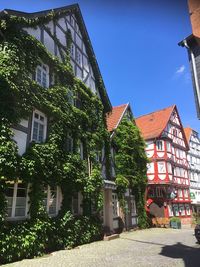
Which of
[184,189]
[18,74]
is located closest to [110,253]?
[18,74]

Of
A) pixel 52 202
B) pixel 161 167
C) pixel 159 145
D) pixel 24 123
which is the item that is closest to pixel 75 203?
pixel 52 202

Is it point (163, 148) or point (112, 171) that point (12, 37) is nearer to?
point (112, 171)

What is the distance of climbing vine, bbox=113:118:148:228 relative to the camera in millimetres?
21458

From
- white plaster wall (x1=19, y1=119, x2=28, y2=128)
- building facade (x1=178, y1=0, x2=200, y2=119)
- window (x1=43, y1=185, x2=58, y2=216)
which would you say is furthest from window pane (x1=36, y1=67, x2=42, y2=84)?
building facade (x1=178, y1=0, x2=200, y2=119)

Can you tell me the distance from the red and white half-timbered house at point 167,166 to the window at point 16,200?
884 inches

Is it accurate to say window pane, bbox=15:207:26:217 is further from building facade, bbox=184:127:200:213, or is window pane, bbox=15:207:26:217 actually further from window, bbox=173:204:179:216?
building facade, bbox=184:127:200:213

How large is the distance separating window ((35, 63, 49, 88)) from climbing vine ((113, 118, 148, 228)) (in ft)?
31.2

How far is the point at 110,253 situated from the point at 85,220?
350cm

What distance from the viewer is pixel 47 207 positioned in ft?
40.9

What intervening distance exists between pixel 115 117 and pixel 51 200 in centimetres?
1297

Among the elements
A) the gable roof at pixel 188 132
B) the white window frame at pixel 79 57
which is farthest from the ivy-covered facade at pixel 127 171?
the gable roof at pixel 188 132

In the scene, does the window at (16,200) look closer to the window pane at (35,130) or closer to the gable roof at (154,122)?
the window pane at (35,130)

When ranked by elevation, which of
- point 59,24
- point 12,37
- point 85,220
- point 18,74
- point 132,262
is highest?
point 59,24

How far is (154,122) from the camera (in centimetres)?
3856
